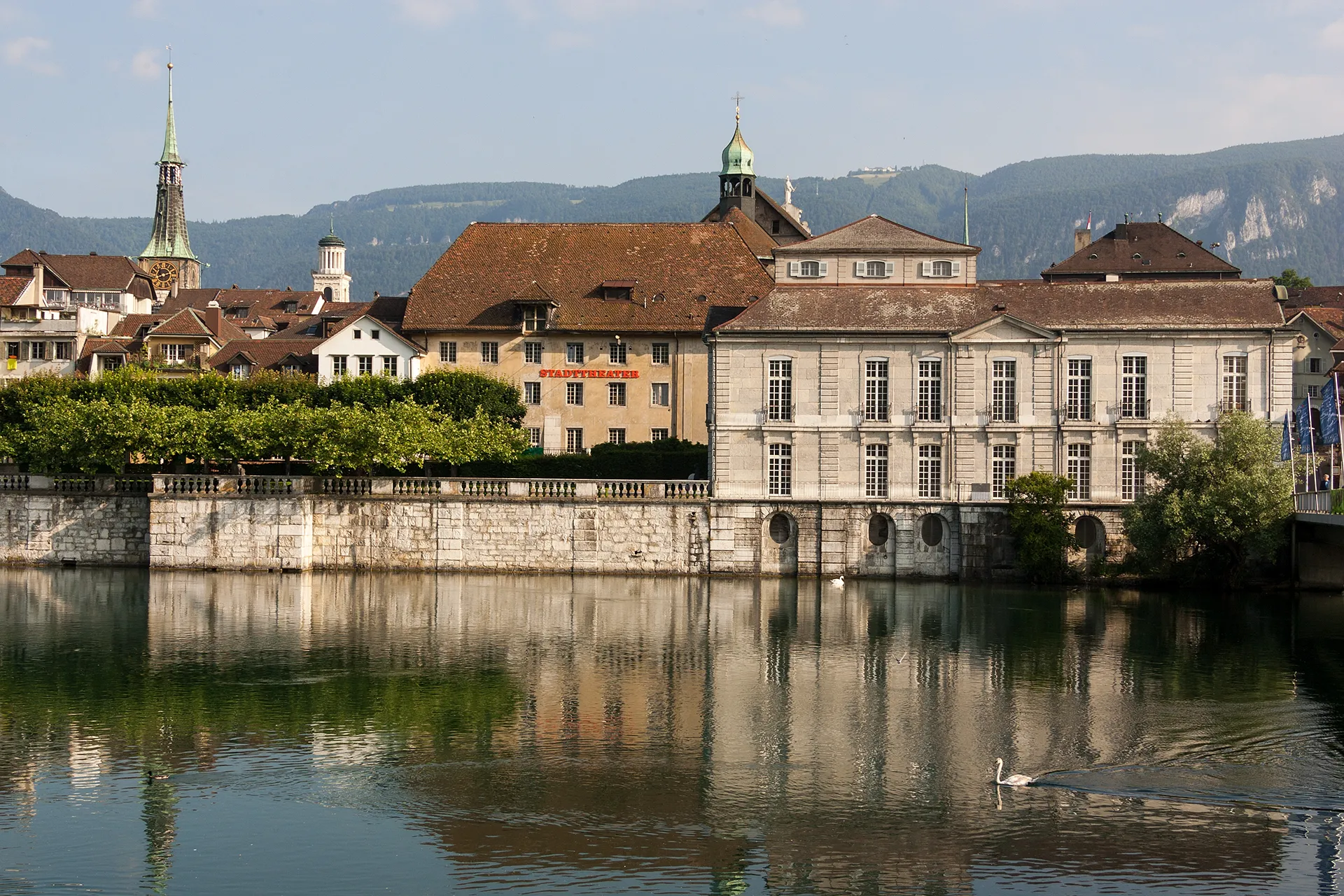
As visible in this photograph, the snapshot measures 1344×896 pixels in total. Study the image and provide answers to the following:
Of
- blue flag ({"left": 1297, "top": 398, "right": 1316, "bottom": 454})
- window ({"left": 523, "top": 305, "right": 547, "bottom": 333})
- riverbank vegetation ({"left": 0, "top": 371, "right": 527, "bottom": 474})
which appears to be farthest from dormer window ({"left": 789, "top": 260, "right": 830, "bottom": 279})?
blue flag ({"left": 1297, "top": 398, "right": 1316, "bottom": 454})

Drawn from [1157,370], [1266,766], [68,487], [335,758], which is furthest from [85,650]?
[1157,370]

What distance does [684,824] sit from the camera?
101 feet

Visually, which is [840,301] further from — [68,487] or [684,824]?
[684,824]

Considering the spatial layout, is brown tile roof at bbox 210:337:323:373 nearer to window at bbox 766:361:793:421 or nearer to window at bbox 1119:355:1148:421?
window at bbox 766:361:793:421

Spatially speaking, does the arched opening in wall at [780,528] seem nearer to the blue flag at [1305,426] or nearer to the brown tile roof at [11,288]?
the blue flag at [1305,426]

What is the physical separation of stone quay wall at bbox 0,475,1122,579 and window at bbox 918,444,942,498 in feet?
2.63

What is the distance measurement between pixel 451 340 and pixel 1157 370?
1380 inches

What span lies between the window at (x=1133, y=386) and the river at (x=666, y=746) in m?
9.77

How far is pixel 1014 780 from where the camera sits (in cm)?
3344

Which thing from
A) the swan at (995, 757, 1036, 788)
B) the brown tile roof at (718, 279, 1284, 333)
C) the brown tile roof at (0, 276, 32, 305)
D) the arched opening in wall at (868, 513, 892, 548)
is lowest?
the swan at (995, 757, 1036, 788)

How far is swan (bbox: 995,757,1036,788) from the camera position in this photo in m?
33.4

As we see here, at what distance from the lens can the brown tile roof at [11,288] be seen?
106375 mm

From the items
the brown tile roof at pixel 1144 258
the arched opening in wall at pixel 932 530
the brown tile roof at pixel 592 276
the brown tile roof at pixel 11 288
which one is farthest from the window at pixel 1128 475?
the brown tile roof at pixel 11 288

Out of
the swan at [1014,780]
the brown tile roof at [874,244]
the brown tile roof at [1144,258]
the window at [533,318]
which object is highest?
the brown tile roof at [1144,258]
